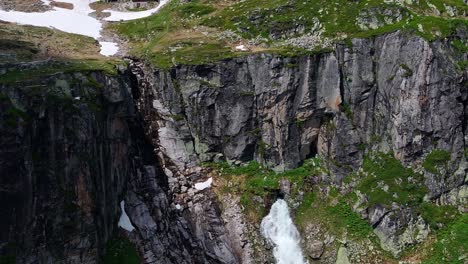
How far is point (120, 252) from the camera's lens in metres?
29.8

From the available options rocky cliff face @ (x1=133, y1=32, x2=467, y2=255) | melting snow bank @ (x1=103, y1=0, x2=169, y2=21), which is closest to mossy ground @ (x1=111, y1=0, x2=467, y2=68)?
rocky cliff face @ (x1=133, y1=32, x2=467, y2=255)

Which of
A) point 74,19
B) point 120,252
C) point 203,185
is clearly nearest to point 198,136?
point 203,185

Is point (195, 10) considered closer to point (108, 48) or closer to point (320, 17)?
point (108, 48)

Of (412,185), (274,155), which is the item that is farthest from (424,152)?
(274,155)

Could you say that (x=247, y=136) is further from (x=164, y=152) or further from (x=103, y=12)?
(x=103, y=12)

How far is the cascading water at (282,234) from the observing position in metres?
30.8

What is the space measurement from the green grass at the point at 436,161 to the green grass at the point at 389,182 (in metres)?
0.84

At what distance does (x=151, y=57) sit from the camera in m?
37.7

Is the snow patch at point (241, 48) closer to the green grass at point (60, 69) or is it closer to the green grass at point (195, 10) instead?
the green grass at point (60, 69)

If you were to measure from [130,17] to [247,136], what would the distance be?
23.5 meters

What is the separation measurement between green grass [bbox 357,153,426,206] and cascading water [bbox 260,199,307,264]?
5390mm

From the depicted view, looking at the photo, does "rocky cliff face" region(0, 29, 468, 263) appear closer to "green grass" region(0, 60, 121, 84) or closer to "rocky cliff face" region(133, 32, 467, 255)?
"rocky cliff face" region(133, 32, 467, 255)

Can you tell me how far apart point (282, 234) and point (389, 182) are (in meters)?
8.00

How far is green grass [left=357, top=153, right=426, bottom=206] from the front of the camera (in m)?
30.9
